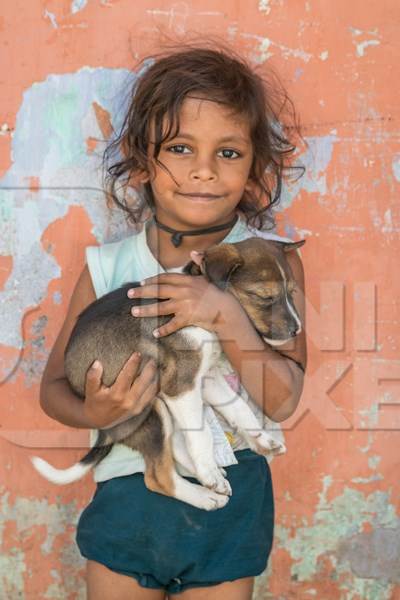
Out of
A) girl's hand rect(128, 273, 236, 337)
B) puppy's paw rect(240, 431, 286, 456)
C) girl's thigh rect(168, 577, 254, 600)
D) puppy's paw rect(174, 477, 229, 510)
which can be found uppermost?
girl's hand rect(128, 273, 236, 337)

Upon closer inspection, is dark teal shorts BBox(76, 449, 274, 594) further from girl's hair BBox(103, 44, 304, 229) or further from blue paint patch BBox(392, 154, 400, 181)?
blue paint patch BBox(392, 154, 400, 181)

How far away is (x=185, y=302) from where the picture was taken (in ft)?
7.50

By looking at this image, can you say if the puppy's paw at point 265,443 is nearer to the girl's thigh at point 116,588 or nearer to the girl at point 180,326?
the girl at point 180,326

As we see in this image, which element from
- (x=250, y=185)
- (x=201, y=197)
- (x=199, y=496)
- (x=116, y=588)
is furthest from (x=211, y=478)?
(x=250, y=185)

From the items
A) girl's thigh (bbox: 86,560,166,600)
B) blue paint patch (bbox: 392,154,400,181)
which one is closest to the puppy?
girl's thigh (bbox: 86,560,166,600)

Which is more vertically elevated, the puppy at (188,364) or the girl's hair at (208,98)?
the girl's hair at (208,98)

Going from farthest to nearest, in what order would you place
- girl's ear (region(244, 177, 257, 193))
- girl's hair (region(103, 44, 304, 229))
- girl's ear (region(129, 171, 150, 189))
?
1. girl's ear (region(244, 177, 257, 193))
2. girl's ear (region(129, 171, 150, 189))
3. girl's hair (region(103, 44, 304, 229))

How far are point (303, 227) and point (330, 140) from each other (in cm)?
34

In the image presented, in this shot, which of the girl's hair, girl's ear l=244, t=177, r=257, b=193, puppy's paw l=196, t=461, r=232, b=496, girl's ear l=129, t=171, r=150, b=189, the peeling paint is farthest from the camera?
the peeling paint

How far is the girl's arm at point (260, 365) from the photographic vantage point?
7.60 feet

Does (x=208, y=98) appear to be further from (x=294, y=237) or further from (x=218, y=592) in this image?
(x=218, y=592)

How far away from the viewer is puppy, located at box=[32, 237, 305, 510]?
2293 mm

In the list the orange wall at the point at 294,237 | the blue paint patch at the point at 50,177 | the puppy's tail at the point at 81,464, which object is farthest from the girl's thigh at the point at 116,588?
the blue paint patch at the point at 50,177

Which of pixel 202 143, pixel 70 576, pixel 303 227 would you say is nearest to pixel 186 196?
pixel 202 143
